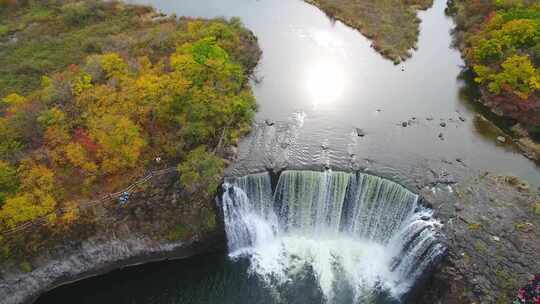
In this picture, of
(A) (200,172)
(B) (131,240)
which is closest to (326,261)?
(A) (200,172)

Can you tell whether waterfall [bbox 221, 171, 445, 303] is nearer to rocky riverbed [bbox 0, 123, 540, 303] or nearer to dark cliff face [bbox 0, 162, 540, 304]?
rocky riverbed [bbox 0, 123, 540, 303]

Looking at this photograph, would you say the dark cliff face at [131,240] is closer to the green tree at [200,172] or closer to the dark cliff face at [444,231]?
the dark cliff face at [444,231]

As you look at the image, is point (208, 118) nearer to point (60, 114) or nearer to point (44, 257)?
point (60, 114)

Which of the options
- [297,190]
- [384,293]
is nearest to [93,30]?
[297,190]

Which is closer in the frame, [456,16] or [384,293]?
[384,293]

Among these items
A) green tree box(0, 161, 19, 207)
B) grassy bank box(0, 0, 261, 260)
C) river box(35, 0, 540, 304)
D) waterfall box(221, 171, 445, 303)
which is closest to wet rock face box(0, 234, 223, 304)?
river box(35, 0, 540, 304)

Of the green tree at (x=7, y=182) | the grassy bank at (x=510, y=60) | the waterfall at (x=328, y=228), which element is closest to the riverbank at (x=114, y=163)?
the green tree at (x=7, y=182)
